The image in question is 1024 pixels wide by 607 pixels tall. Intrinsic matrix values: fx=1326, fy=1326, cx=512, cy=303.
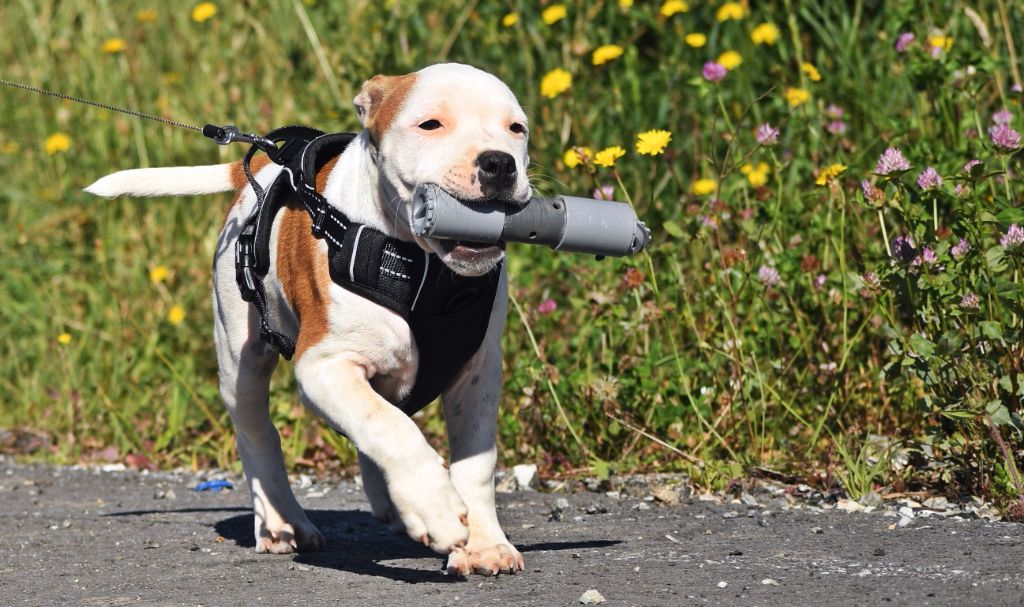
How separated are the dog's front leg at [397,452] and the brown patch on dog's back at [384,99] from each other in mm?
714

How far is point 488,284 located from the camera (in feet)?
12.5

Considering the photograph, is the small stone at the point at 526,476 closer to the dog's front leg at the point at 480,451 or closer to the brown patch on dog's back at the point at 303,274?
the dog's front leg at the point at 480,451

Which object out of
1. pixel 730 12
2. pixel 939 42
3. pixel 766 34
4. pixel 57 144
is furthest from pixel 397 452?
pixel 57 144

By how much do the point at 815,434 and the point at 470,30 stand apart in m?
4.43

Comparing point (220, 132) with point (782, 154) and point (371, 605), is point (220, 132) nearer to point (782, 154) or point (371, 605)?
point (371, 605)

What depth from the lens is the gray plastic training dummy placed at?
3.49m

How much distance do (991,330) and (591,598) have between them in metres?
1.55

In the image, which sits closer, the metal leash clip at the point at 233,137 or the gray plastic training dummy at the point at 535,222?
the gray plastic training dummy at the point at 535,222

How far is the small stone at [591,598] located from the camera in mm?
3236

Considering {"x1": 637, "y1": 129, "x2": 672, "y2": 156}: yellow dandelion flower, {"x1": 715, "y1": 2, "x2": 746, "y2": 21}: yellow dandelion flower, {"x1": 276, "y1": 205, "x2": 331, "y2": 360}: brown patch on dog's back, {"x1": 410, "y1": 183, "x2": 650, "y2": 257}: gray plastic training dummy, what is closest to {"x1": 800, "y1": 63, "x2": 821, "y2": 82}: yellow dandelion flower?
{"x1": 637, "y1": 129, "x2": 672, "y2": 156}: yellow dandelion flower

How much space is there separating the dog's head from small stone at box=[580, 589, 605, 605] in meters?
0.92

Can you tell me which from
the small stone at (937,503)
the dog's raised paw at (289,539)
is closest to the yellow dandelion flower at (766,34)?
the small stone at (937,503)

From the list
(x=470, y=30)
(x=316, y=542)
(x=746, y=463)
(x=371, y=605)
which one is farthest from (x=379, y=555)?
(x=470, y=30)

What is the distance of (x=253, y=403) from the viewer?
4.50m
